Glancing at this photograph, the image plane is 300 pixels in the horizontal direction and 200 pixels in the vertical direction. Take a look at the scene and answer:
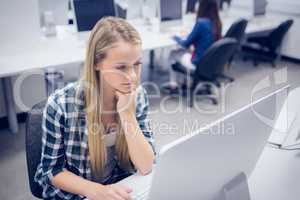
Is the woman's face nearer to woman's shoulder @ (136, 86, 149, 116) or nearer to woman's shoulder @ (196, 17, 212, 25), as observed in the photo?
woman's shoulder @ (136, 86, 149, 116)

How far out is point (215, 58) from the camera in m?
2.85

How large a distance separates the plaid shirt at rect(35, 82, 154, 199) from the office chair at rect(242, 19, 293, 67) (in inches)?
142

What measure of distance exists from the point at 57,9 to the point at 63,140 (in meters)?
2.33

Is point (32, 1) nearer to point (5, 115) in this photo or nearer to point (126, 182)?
point (5, 115)

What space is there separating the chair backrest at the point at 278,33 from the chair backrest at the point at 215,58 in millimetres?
1395

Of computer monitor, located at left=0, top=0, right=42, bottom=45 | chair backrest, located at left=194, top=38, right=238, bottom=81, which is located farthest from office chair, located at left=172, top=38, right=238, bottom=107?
computer monitor, located at left=0, top=0, right=42, bottom=45

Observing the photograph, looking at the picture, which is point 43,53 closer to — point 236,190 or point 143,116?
point 143,116

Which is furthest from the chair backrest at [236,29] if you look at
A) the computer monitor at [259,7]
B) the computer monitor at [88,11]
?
the computer monitor at [259,7]

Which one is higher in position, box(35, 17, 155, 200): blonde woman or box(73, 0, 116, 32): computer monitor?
box(73, 0, 116, 32): computer monitor

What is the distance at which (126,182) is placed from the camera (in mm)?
962

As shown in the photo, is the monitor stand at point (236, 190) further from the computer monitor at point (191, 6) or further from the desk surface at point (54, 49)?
the computer monitor at point (191, 6)

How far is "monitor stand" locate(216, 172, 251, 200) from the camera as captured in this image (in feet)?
2.69

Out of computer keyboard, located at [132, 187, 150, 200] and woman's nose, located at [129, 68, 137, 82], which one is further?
woman's nose, located at [129, 68, 137, 82]

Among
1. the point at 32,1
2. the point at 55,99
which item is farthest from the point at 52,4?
the point at 55,99
